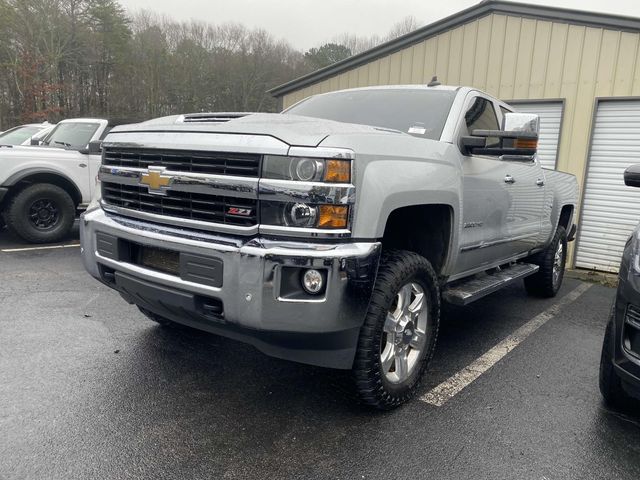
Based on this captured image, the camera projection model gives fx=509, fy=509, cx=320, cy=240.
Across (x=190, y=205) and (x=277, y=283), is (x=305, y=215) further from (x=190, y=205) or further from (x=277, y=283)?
(x=190, y=205)

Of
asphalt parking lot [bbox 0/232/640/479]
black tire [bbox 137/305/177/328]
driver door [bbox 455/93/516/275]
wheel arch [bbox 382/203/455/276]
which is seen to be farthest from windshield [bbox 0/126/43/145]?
wheel arch [bbox 382/203/455/276]

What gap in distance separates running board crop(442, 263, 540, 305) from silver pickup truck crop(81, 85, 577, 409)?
0.10 feet

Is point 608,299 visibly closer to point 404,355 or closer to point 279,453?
point 404,355

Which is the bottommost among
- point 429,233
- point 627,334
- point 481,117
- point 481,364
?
point 481,364

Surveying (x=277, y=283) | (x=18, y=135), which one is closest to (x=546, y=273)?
(x=277, y=283)

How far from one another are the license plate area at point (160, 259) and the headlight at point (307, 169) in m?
0.65

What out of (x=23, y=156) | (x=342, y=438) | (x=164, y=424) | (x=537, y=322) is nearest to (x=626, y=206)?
(x=537, y=322)

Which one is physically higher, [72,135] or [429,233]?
[72,135]

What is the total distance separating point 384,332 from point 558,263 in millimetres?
4019

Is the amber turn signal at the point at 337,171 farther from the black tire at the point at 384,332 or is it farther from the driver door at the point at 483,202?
the driver door at the point at 483,202

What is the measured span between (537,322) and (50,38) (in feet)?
103

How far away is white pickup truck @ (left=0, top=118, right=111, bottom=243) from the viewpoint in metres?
6.87

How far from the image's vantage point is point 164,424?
102 inches

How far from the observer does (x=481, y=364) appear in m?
3.60
